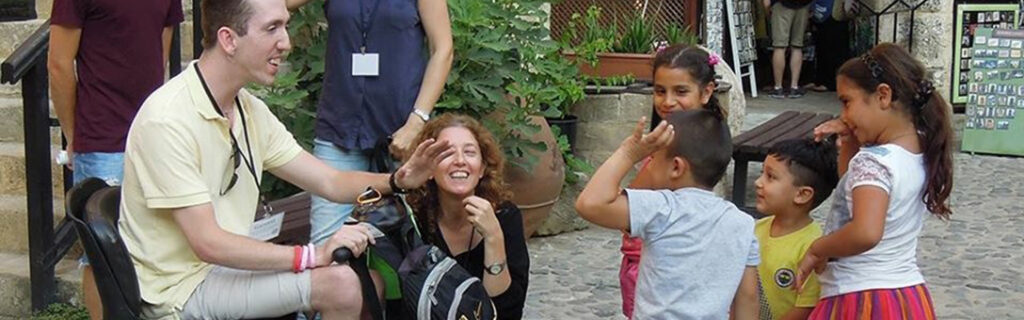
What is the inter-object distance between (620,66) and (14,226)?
3439 millimetres

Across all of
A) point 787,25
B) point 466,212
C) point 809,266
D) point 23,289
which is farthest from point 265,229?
point 787,25

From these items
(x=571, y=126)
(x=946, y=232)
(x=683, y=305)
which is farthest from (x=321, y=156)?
(x=946, y=232)

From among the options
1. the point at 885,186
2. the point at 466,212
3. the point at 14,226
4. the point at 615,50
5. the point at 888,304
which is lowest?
the point at 14,226

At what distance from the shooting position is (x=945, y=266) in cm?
621

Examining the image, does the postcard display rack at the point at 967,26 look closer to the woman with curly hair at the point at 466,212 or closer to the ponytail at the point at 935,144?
the ponytail at the point at 935,144

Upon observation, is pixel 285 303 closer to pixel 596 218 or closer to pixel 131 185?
pixel 131 185

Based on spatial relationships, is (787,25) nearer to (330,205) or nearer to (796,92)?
(796,92)

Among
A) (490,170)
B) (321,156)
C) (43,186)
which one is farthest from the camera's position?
(43,186)

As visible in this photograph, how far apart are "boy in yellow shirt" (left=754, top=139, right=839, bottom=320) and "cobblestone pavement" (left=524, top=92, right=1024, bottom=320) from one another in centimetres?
146

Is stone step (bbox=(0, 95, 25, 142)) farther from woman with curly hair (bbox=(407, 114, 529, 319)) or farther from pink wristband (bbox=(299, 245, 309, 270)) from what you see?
pink wristband (bbox=(299, 245, 309, 270))

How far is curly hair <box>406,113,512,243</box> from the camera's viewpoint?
12.3ft

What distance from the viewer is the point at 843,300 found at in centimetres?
357

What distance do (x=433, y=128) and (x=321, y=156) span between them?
0.70 meters

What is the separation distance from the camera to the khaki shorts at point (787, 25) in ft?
40.2
